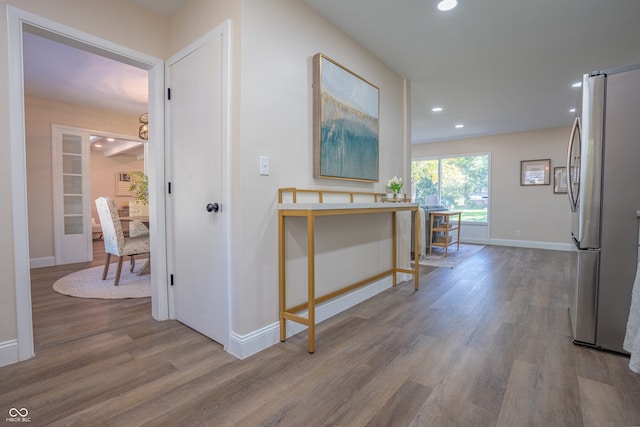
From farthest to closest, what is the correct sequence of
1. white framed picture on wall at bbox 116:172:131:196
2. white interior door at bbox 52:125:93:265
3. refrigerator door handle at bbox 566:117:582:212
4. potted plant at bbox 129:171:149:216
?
1. white framed picture on wall at bbox 116:172:131:196
2. white interior door at bbox 52:125:93:265
3. potted plant at bbox 129:171:149:216
4. refrigerator door handle at bbox 566:117:582:212

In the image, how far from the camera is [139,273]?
3.87 metres

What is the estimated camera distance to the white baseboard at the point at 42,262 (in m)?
4.28

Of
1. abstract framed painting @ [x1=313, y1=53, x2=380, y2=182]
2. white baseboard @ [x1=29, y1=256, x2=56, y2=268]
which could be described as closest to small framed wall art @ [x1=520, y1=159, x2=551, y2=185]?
abstract framed painting @ [x1=313, y1=53, x2=380, y2=182]

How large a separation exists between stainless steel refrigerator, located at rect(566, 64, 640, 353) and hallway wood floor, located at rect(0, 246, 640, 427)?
9.6 inches

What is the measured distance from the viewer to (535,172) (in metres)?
6.20

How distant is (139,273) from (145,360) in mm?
2381

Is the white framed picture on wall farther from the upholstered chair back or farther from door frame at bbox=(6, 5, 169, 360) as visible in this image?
door frame at bbox=(6, 5, 169, 360)

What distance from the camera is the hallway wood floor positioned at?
4.47ft

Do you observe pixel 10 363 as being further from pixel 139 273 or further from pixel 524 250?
pixel 524 250

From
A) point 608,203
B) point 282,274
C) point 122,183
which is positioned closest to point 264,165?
point 282,274

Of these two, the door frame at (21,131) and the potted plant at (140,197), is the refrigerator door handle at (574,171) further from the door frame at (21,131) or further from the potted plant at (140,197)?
the potted plant at (140,197)

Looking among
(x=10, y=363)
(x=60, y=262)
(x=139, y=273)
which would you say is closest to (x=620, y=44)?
(x=10, y=363)

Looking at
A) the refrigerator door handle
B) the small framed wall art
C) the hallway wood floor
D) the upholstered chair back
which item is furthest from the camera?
the small framed wall art

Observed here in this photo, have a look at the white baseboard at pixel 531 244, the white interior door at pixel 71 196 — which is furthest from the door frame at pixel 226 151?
the white baseboard at pixel 531 244
